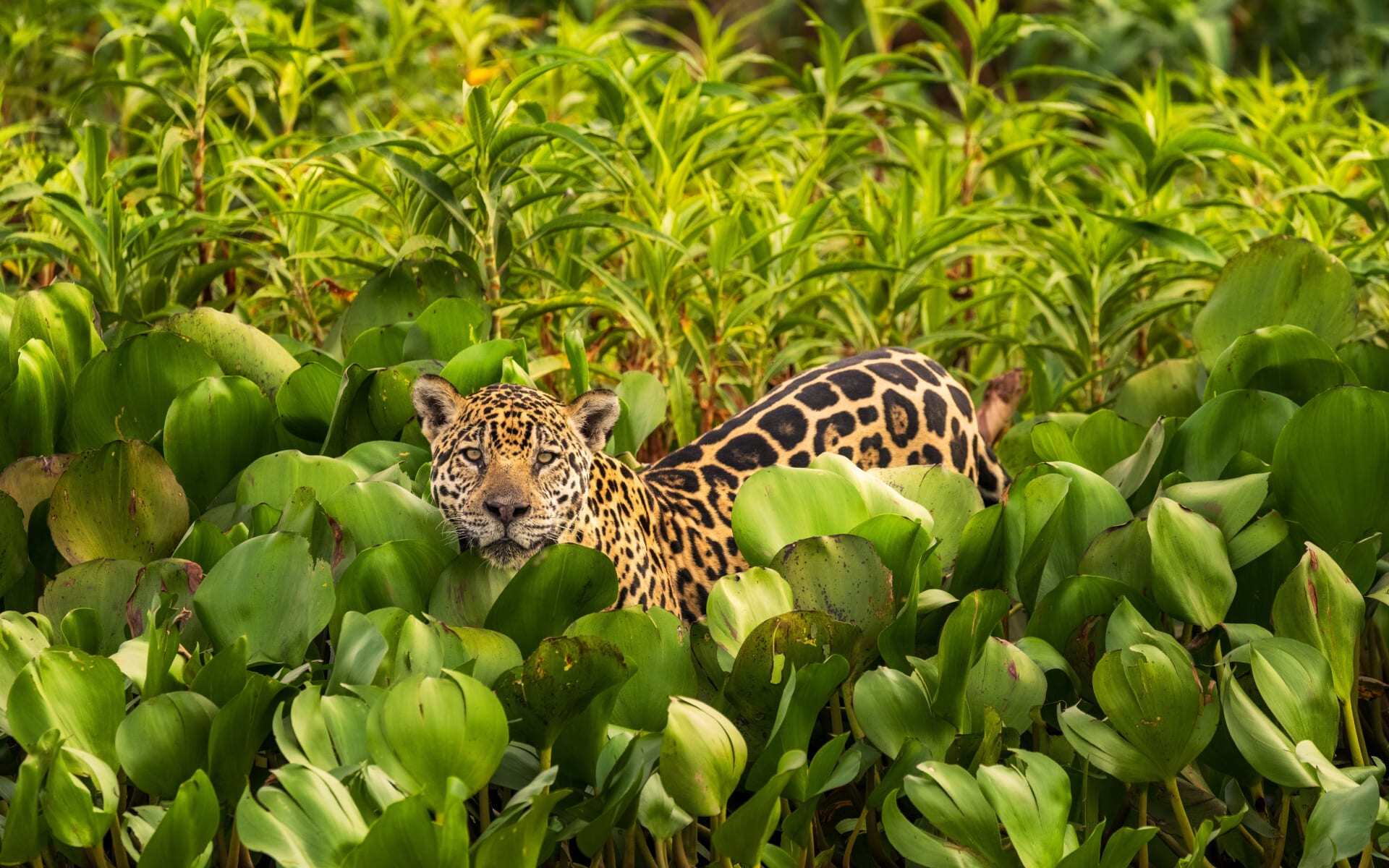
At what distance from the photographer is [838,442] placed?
4293 millimetres

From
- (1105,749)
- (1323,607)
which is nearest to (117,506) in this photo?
(1105,749)

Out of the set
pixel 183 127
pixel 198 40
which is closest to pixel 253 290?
pixel 183 127

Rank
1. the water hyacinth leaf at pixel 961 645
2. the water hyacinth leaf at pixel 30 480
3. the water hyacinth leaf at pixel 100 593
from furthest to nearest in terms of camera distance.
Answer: the water hyacinth leaf at pixel 30 480, the water hyacinth leaf at pixel 100 593, the water hyacinth leaf at pixel 961 645

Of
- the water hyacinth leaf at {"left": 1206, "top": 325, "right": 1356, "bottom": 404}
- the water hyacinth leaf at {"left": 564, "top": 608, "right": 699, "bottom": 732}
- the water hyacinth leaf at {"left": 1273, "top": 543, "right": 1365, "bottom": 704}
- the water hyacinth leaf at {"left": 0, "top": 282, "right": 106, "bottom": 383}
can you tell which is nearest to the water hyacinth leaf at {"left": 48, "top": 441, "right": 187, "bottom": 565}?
the water hyacinth leaf at {"left": 0, "top": 282, "right": 106, "bottom": 383}

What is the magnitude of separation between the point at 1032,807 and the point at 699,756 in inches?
20.8

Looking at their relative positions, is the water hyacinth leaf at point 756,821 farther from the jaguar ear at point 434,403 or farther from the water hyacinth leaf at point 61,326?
the water hyacinth leaf at point 61,326

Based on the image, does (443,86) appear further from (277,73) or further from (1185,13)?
(1185,13)

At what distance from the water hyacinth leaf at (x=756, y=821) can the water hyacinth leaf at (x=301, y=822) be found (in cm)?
56

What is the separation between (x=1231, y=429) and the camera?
343 cm

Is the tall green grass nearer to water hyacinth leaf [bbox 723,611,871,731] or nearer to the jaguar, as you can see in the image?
the jaguar

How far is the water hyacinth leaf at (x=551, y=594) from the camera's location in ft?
9.21

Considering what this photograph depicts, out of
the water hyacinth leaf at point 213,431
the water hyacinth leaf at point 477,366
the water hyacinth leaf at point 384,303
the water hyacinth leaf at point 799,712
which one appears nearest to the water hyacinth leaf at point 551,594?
the water hyacinth leaf at point 799,712

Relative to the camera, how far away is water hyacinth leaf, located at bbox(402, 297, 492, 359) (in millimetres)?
3930

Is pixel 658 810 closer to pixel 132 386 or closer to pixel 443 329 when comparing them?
pixel 132 386
